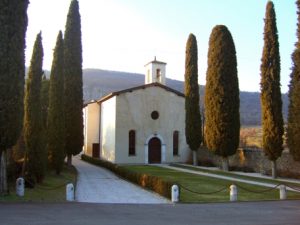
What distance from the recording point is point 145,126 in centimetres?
3741

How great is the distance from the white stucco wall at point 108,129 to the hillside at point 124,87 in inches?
1949

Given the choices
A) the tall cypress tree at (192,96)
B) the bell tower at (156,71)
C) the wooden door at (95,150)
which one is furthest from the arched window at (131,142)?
the wooden door at (95,150)

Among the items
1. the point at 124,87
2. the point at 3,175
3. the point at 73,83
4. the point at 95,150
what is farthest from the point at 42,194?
the point at 124,87

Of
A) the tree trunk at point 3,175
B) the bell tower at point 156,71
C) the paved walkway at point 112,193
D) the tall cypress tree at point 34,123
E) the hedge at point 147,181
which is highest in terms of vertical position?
the bell tower at point 156,71

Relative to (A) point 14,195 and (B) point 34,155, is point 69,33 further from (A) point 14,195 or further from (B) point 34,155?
(A) point 14,195

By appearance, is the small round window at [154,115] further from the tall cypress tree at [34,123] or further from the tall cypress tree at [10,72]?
the tall cypress tree at [10,72]

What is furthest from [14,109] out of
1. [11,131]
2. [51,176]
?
[51,176]

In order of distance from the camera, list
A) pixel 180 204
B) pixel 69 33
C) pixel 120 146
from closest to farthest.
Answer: pixel 180 204
pixel 69 33
pixel 120 146

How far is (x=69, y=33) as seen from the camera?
30.2m

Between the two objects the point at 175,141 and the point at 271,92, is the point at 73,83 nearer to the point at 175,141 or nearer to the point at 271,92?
the point at 175,141

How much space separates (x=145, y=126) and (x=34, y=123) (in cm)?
1953

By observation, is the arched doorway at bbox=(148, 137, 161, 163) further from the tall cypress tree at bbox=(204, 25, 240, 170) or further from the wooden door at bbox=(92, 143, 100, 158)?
the tall cypress tree at bbox=(204, 25, 240, 170)

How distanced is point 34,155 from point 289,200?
1085 centimetres

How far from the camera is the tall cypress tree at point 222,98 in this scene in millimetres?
27766
